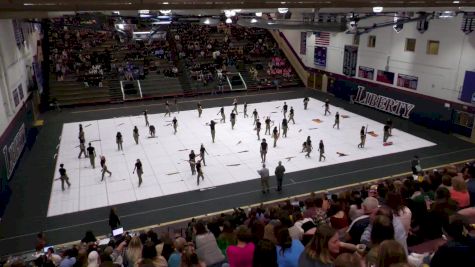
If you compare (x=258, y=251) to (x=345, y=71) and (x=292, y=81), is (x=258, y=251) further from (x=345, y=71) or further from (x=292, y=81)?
(x=292, y=81)

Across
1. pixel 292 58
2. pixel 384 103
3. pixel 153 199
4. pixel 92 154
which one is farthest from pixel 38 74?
pixel 384 103

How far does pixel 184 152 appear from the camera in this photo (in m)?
20.7

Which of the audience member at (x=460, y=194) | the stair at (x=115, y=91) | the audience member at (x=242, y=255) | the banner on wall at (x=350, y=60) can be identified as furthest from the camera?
the stair at (x=115, y=91)

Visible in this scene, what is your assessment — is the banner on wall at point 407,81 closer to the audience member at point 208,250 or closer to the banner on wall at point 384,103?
the banner on wall at point 384,103

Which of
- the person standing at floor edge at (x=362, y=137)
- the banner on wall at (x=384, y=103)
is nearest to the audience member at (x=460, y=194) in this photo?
the person standing at floor edge at (x=362, y=137)

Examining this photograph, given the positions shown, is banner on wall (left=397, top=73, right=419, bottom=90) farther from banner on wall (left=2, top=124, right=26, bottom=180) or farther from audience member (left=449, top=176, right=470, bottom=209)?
banner on wall (left=2, top=124, right=26, bottom=180)

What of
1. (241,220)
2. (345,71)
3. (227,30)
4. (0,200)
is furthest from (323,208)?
(227,30)

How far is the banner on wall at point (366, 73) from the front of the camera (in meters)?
30.6

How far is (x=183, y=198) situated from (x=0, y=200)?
23.3ft

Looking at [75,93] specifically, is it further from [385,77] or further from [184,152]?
[385,77]

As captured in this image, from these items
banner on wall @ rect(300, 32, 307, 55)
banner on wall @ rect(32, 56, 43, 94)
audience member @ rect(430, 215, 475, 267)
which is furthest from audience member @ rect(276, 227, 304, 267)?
banner on wall @ rect(300, 32, 307, 55)

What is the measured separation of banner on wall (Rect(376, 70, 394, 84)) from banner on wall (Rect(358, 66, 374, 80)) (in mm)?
695

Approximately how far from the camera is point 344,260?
11.7ft

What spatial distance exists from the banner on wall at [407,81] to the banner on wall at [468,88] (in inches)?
153
